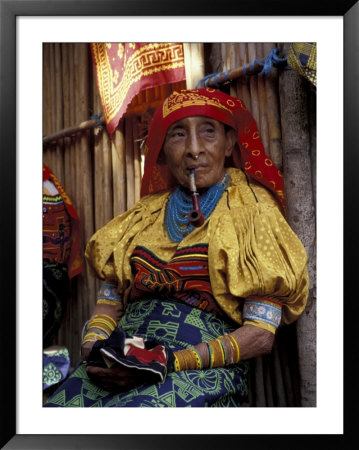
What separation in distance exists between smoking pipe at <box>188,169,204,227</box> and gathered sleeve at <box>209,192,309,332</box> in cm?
6

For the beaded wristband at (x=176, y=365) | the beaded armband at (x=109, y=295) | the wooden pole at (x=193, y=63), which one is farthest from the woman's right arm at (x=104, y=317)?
the wooden pole at (x=193, y=63)

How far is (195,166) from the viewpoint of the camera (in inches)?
96.1

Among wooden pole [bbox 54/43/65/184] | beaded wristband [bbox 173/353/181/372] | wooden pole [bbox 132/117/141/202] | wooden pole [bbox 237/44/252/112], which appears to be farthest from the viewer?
wooden pole [bbox 54/43/65/184]

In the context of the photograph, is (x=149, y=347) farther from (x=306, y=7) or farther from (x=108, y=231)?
(x=306, y=7)

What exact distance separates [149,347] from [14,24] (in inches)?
40.8

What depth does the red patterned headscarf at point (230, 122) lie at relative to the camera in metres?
2.46

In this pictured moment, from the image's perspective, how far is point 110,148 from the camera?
2967 mm

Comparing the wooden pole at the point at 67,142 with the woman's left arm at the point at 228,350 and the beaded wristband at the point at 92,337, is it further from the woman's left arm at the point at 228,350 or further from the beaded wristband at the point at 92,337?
the woman's left arm at the point at 228,350

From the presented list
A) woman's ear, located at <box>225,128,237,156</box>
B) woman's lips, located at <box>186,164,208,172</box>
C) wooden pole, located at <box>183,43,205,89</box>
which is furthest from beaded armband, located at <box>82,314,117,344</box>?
wooden pole, located at <box>183,43,205,89</box>

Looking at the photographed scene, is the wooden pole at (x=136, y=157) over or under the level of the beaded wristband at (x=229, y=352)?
over

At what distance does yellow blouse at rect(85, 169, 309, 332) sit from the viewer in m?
2.24

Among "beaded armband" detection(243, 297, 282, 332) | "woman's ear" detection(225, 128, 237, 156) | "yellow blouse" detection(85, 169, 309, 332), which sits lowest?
"beaded armband" detection(243, 297, 282, 332)

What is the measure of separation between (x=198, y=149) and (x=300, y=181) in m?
0.38

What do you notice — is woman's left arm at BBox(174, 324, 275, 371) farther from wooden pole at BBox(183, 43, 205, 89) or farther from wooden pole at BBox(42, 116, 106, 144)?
wooden pole at BBox(42, 116, 106, 144)
